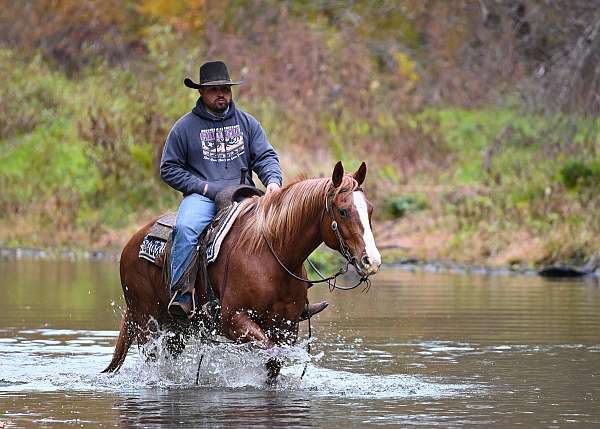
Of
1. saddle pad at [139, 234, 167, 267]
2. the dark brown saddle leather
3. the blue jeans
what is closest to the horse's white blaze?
the dark brown saddle leather

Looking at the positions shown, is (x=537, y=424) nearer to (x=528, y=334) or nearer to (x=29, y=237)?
(x=528, y=334)

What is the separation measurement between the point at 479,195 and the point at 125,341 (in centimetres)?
1558

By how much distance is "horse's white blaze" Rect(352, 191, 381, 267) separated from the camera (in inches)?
395

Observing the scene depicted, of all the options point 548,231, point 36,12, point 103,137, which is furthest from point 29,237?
point 36,12

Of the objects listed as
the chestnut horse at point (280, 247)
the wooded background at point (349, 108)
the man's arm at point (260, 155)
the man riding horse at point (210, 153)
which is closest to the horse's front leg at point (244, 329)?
the chestnut horse at point (280, 247)

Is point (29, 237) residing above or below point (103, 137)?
below

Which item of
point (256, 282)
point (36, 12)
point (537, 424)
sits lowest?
point (537, 424)

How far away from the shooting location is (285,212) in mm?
10789

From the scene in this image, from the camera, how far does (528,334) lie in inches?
584

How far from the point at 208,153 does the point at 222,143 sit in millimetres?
129

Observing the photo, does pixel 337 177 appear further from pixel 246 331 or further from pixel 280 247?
pixel 246 331

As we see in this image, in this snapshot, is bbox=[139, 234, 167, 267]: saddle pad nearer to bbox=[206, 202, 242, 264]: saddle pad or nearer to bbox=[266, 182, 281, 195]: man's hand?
bbox=[206, 202, 242, 264]: saddle pad

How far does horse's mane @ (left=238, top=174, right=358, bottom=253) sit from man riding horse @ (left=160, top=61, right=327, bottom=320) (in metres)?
0.39

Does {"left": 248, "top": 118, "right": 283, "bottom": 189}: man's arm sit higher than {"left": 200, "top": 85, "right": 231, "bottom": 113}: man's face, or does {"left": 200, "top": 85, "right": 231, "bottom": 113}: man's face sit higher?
{"left": 200, "top": 85, "right": 231, "bottom": 113}: man's face
